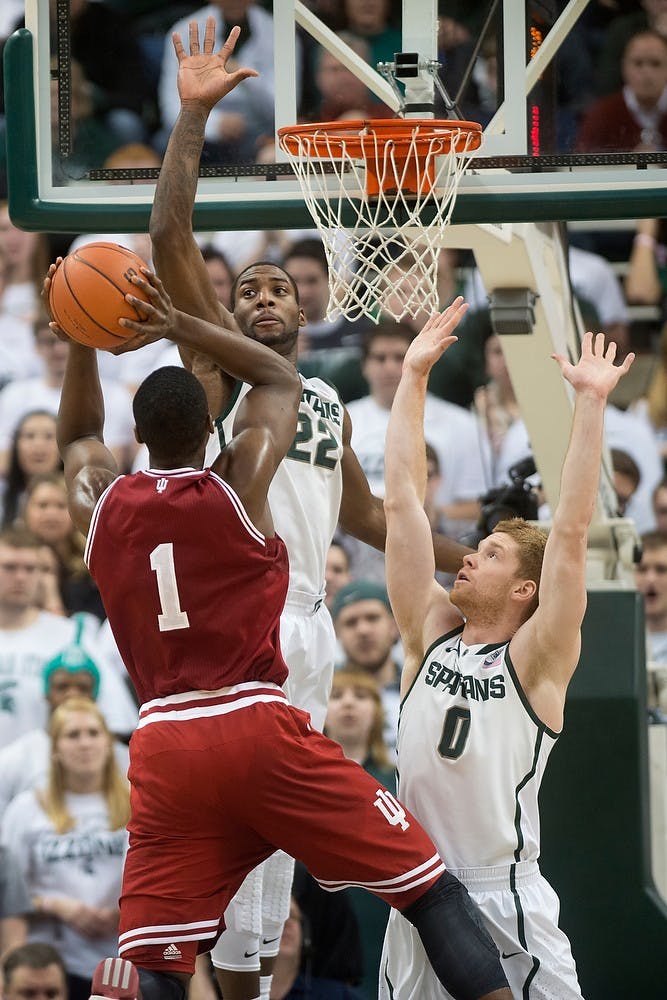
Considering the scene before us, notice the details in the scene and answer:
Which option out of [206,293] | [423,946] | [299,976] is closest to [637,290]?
[299,976]

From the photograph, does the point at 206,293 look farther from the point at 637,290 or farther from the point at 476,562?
the point at 637,290

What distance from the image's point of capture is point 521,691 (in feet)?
12.3

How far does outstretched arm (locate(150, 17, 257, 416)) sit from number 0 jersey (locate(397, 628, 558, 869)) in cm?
129

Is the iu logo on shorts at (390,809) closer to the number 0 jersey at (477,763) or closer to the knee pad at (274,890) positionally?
the number 0 jersey at (477,763)

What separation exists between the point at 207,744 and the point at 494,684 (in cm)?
79

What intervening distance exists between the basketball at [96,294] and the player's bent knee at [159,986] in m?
1.53

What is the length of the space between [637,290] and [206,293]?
5.23 meters

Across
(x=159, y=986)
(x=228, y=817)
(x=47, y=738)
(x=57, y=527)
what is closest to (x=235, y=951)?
(x=159, y=986)

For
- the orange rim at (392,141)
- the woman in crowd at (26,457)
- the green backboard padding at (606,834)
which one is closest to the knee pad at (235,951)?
the green backboard padding at (606,834)

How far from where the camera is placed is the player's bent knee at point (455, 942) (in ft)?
11.3

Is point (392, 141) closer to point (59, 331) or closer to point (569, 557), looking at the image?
point (59, 331)

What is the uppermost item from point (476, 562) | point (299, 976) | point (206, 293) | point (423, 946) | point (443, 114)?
point (443, 114)

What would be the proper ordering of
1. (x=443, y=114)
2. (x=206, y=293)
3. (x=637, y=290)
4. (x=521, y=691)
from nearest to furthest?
1. (x=521, y=691)
2. (x=206, y=293)
3. (x=443, y=114)
4. (x=637, y=290)

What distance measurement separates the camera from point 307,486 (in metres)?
4.53
